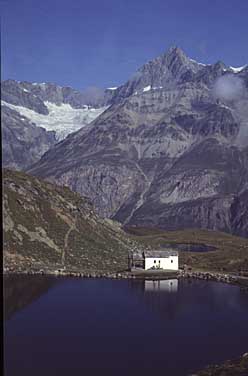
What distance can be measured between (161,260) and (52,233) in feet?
50.5

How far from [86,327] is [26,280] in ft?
71.3

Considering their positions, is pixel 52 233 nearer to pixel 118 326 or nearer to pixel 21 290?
pixel 21 290

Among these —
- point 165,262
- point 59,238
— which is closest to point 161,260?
point 165,262

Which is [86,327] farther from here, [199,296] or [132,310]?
[199,296]

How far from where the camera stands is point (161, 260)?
86875 millimetres

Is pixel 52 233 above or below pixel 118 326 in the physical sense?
above

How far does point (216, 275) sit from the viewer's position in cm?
8244

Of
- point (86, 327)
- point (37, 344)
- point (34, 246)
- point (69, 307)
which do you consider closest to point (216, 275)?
point (34, 246)

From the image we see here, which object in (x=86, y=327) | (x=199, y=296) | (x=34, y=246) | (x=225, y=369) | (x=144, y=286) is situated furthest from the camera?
(x=34, y=246)

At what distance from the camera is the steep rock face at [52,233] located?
80.1m

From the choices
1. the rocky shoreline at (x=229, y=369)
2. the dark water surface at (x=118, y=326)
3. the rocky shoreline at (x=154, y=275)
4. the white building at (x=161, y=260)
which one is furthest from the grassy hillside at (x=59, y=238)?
the rocky shoreline at (x=229, y=369)

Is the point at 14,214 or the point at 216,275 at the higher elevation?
the point at 14,214

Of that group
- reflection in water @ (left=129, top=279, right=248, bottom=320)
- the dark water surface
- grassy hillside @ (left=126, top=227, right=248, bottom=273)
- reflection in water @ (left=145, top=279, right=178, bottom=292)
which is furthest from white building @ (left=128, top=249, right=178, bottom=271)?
the dark water surface

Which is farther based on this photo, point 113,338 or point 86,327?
point 86,327
